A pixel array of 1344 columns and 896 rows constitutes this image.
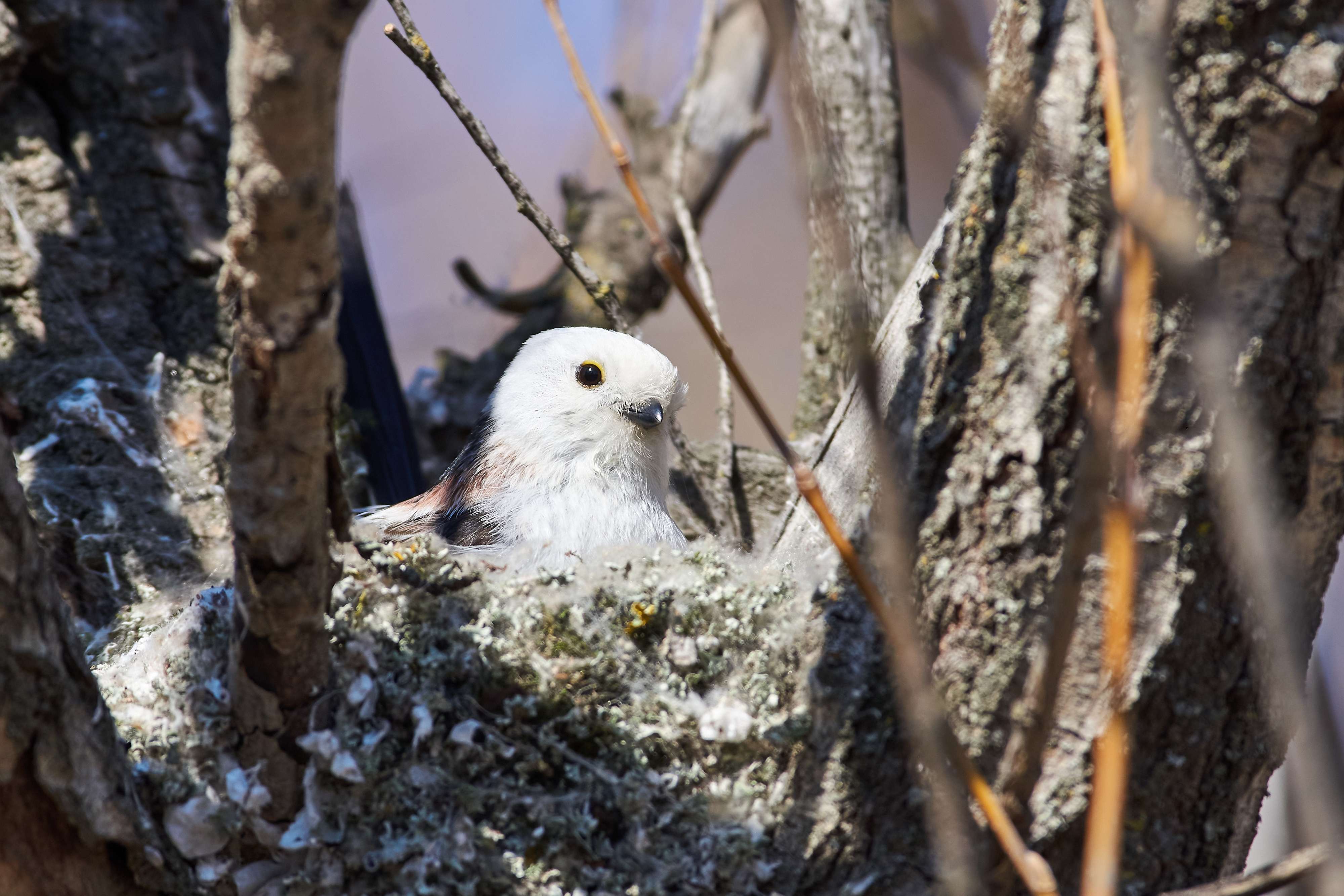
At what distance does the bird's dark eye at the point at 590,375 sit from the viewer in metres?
2.76

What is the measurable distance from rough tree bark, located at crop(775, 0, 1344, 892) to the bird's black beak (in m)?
1.21

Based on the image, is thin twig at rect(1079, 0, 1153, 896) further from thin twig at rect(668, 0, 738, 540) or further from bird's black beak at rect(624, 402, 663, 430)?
bird's black beak at rect(624, 402, 663, 430)

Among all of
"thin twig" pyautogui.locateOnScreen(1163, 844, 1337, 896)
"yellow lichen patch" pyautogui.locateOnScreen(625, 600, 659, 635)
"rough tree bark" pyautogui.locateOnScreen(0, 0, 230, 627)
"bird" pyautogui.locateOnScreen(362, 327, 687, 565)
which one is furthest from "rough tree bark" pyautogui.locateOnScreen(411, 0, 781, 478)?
"thin twig" pyautogui.locateOnScreen(1163, 844, 1337, 896)

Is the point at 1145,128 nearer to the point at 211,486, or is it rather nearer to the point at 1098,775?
the point at 1098,775

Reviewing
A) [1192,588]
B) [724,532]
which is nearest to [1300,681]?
[1192,588]

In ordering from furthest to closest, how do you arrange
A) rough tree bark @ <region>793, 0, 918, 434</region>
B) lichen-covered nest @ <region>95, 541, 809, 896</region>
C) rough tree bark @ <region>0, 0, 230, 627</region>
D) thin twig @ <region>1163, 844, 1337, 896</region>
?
1. rough tree bark @ <region>793, 0, 918, 434</region>
2. rough tree bark @ <region>0, 0, 230, 627</region>
3. lichen-covered nest @ <region>95, 541, 809, 896</region>
4. thin twig @ <region>1163, 844, 1337, 896</region>

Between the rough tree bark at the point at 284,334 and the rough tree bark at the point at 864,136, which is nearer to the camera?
the rough tree bark at the point at 284,334

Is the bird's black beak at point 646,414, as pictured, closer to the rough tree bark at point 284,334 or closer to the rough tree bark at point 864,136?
the rough tree bark at point 864,136

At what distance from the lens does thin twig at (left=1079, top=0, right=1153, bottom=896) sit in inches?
39.6

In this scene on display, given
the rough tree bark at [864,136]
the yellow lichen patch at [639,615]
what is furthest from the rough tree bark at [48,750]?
the rough tree bark at [864,136]

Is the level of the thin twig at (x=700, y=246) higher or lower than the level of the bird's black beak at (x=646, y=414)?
higher

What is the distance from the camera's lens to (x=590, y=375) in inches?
109

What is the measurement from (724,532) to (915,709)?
2008mm

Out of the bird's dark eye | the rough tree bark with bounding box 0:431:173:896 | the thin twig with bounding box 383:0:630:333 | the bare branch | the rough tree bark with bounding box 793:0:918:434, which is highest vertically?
the rough tree bark with bounding box 793:0:918:434
